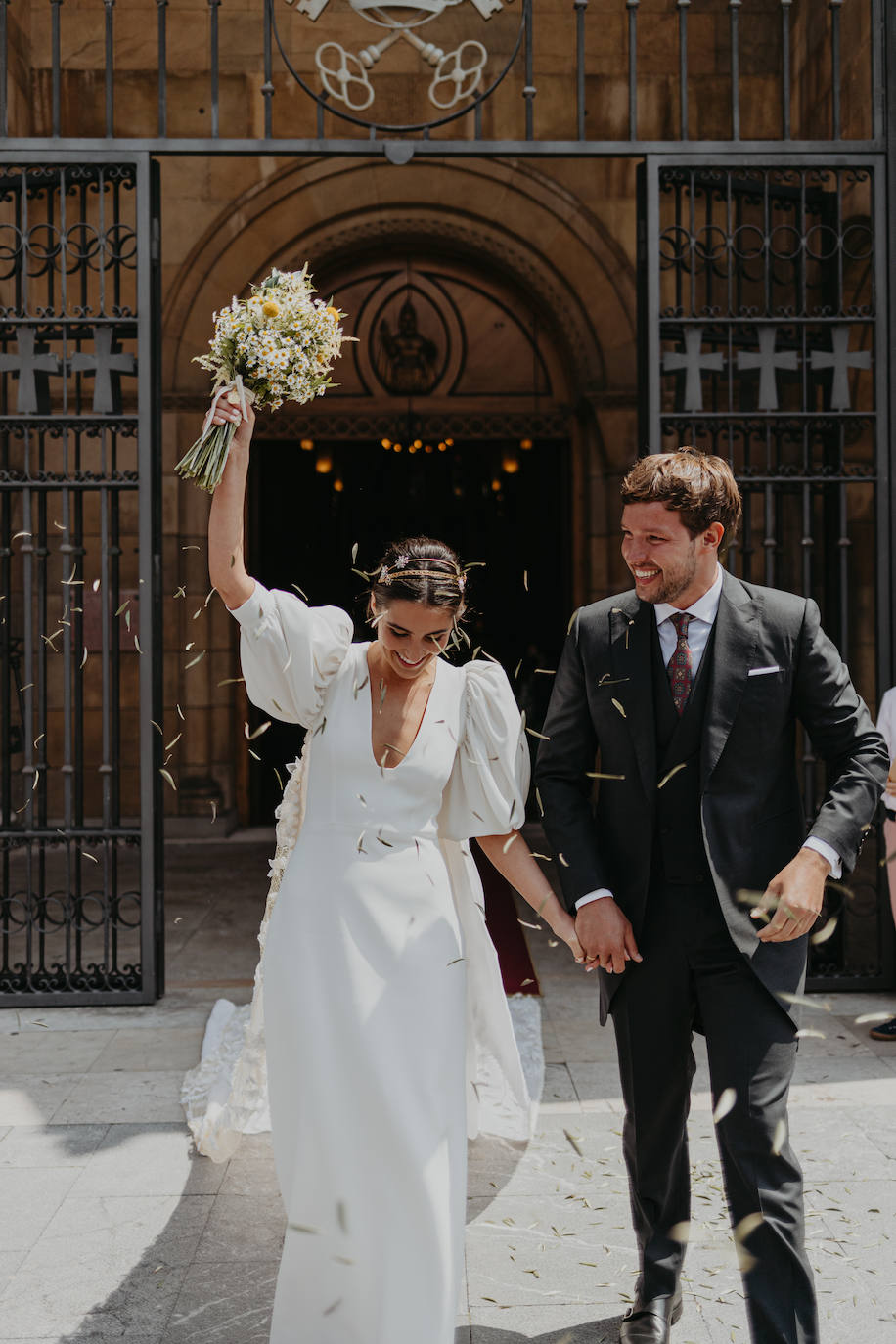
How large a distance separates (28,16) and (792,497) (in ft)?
23.3

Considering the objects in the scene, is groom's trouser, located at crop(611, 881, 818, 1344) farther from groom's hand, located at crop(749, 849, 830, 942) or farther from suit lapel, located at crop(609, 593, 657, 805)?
suit lapel, located at crop(609, 593, 657, 805)

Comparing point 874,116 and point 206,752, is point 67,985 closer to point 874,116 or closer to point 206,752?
point 206,752

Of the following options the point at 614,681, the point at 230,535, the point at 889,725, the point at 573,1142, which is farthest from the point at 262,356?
the point at 889,725

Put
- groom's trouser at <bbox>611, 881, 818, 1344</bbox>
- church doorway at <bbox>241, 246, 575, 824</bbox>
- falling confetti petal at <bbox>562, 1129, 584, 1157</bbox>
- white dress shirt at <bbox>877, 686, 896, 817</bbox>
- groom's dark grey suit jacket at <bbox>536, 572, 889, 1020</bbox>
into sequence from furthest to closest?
church doorway at <bbox>241, 246, 575, 824</bbox>, white dress shirt at <bbox>877, 686, 896, 817</bbox>, falling confetti petal at <bbox>562, 1129, 584, 1157</bbox>, groom's dark grey suit jacket at <bbox>536, 572, 889, 1020</bbox>, groom's trouser at <bbox>611, 881, 818, 1344</bbox>

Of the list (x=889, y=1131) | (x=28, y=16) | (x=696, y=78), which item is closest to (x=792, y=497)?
(x=696, y=78)

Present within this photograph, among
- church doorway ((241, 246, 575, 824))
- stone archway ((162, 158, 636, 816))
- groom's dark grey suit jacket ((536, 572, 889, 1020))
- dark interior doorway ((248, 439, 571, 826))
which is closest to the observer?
groom's dark grey suit jacket ((536, 572, 889, 1020))

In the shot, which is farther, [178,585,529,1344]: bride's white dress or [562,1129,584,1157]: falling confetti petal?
[562,1129,584,1157]: falling confetti petal

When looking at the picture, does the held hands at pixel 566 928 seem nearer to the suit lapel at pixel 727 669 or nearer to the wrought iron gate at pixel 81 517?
the suit lapel at pixel 727 669

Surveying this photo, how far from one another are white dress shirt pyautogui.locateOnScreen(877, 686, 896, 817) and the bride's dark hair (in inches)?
116

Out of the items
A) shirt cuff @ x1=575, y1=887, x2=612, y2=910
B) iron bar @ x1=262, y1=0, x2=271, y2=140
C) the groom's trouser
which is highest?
iron bar @ x1=262, y1=0, x2=271, y2=140

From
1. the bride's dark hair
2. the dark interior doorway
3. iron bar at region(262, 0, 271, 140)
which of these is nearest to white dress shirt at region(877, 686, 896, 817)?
the bride's dark hair

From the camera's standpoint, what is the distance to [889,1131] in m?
4.33

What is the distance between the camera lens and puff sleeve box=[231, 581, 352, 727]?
9.53 ft

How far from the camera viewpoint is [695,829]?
115 inches
